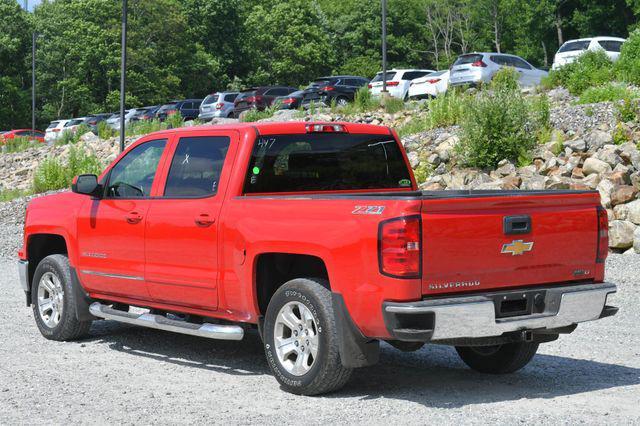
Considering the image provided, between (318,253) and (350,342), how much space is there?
641mm

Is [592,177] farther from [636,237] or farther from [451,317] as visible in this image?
[451,317]

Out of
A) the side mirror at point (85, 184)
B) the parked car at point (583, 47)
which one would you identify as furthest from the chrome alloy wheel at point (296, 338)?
the parked car at point (583, 47)

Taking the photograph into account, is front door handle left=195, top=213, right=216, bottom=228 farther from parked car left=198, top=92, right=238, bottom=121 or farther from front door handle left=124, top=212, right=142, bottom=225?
parked car left=198, top=92, right=238, bottom=121

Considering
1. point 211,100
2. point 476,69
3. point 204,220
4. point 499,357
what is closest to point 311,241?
point 204,220

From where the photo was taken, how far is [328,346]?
21.9ft

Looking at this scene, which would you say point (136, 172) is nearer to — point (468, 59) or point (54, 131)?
point (468, 59)

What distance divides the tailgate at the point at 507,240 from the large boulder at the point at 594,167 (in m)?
10.7

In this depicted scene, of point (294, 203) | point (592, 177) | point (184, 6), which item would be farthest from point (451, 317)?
point (184, 6)

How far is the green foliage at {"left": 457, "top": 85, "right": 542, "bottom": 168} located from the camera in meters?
19.2

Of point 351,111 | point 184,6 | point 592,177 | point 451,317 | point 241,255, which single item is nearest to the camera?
point 451,317

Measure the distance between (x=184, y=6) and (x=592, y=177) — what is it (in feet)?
226

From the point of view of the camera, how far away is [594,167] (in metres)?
17.6

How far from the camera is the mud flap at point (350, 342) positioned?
6578 millimetres

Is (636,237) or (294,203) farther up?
(294,203)
